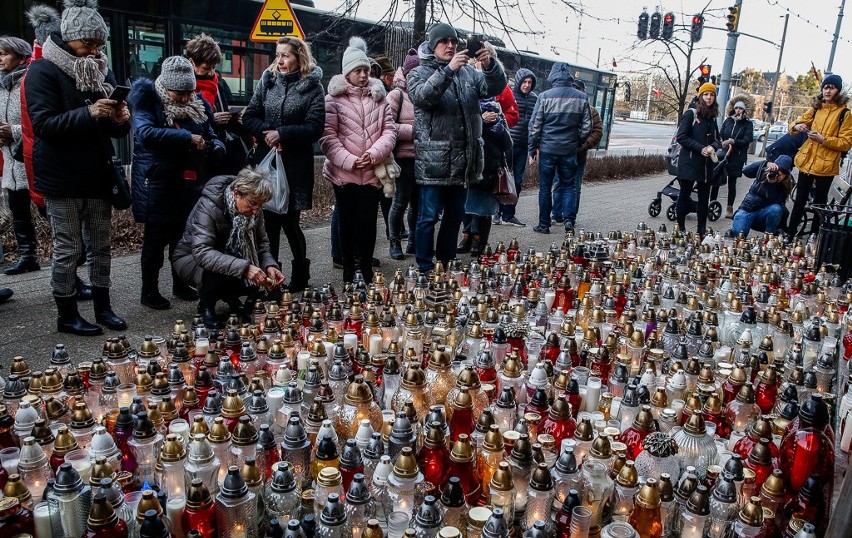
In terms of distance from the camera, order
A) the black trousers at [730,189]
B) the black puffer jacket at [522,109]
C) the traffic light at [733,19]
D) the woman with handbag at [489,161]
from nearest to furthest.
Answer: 1. the woman with handbag at [489,161]
2. the black puffer jacket at [522,109]
3. the black trousers at [730,189]
4. the traffic light at [733,19]

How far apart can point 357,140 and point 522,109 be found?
4425 millimetres

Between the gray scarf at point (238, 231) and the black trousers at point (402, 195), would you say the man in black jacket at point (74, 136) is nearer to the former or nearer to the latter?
the gray scarf at point (238, 231)

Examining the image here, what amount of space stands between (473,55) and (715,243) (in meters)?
3.00

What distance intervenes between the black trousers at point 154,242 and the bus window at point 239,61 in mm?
7119

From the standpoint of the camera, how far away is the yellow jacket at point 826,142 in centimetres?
762

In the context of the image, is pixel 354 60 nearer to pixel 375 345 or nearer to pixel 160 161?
pixel 160 161

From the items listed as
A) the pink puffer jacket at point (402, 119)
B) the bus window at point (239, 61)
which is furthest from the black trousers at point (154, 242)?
the bus window at point (239, 61)

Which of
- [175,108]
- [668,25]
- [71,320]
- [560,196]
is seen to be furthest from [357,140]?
[668,25]

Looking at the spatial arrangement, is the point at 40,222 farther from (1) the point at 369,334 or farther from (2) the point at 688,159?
(2) the point at 688,159

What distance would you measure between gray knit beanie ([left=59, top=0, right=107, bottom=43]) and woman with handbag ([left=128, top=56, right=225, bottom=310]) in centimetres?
66

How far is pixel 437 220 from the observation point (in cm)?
561

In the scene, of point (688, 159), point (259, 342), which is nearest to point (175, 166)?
point (259, 342)

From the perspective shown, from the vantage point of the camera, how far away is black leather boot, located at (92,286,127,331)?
4.38 m

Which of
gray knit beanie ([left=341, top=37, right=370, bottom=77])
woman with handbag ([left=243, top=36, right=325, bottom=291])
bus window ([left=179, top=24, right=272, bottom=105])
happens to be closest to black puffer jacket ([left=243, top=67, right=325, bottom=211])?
woman with handbag ([left=243, top=36, right=325, bottom=291])
